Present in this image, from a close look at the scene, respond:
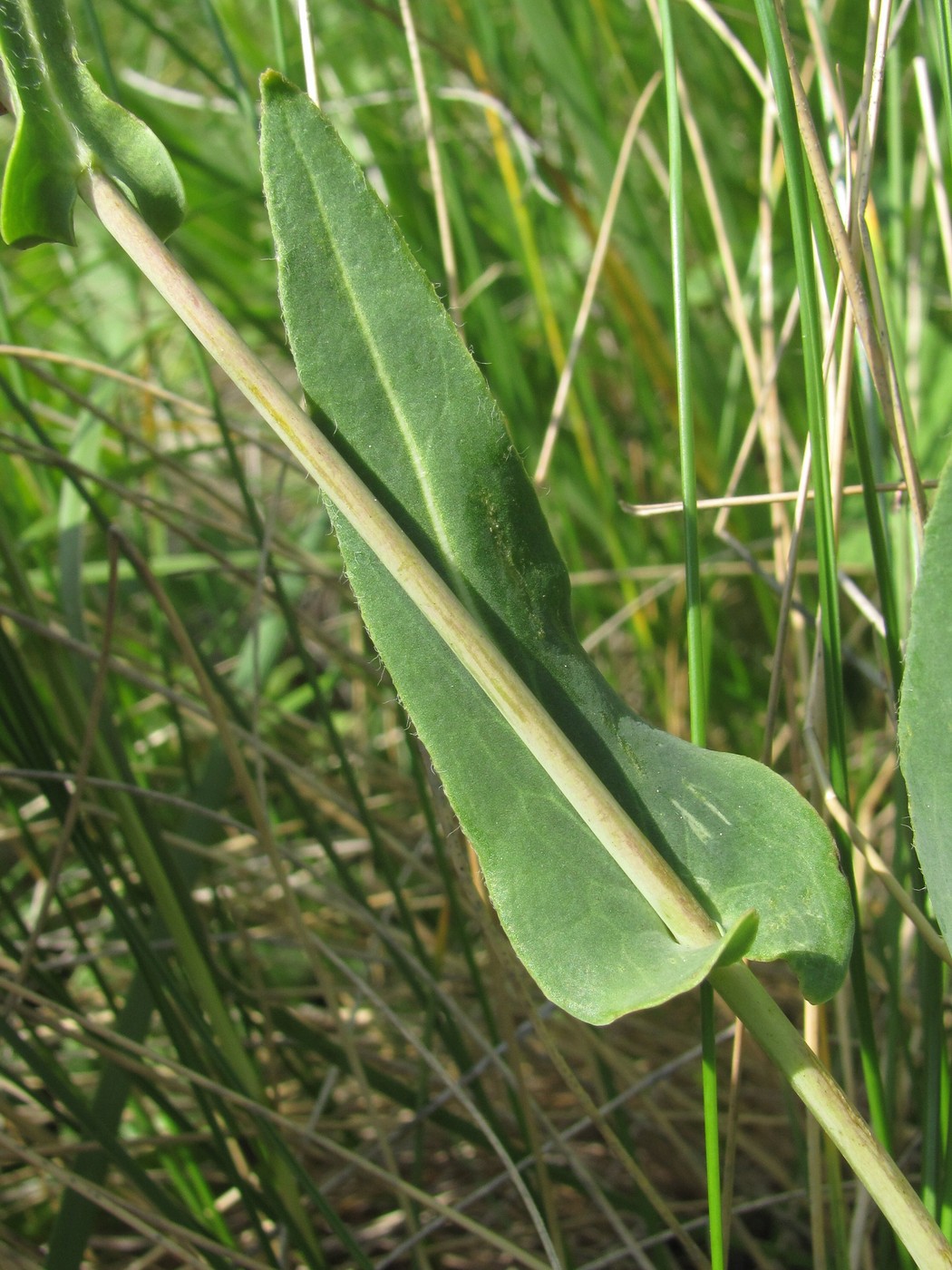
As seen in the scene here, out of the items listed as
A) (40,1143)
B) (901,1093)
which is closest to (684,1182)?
(901,1093)

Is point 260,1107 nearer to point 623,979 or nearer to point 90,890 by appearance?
point 623,979

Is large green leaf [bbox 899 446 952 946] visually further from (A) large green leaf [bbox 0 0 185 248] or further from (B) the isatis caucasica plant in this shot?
(A) large green leaf [bbox 0 0 185 248]

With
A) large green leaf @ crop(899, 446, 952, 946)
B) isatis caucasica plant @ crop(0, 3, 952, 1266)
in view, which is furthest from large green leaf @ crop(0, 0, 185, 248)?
large green leaf @ crop(899, 446, 952, 946)

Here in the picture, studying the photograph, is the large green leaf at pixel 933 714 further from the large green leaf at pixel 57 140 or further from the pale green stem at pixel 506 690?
the large green leaf at pixel 57 140

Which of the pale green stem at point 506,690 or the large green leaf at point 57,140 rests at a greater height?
the large green leaf at point 57,140

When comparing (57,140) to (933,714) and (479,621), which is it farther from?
(933,714)

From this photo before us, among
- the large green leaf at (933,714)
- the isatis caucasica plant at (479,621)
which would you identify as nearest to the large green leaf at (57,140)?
the isatis caucasica plant at (479,621)
